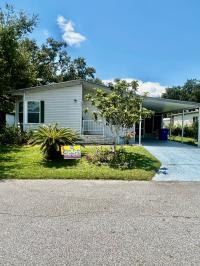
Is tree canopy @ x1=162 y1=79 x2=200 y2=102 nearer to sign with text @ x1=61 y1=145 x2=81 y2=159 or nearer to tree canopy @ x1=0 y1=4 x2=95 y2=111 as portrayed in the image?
tree canopy @ x1=0 y1=4 x2=95 y2=111

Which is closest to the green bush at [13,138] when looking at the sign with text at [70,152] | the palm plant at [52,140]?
the palm plant at [52,140]

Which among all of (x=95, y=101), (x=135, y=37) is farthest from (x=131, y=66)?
(x=95, y=101)

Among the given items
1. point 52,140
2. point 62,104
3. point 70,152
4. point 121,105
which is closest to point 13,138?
point 62,104

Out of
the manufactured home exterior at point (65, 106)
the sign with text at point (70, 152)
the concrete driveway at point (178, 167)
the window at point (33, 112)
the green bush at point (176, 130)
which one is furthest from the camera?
the green bush at point (176, 130)

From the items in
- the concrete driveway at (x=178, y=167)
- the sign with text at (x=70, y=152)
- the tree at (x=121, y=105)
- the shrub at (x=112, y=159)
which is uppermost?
the tree at (x=121, y=105)

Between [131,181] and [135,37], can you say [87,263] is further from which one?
[135,37]

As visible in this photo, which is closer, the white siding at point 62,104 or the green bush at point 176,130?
the white siding at point 62,104

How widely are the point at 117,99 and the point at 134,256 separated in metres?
8.77

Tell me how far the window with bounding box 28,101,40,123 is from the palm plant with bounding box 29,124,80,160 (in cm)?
671

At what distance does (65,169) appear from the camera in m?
10.1

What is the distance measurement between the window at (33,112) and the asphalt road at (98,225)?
10.6 meters

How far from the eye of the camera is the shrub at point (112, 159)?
35.5 ft

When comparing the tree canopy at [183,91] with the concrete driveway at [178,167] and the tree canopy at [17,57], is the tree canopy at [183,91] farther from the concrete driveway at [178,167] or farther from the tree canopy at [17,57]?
the concrete driveway at [178,167]

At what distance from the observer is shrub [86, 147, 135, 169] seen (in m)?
10.8
